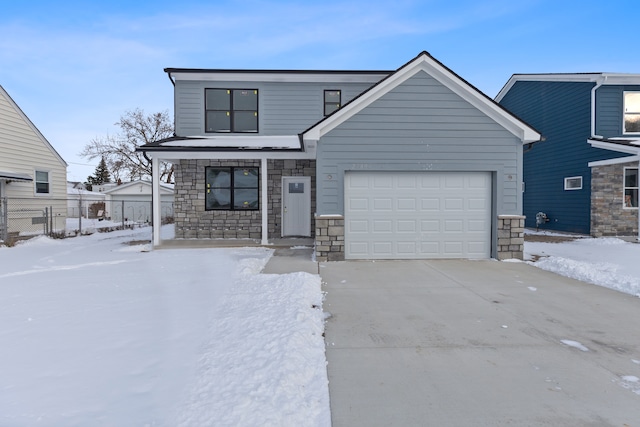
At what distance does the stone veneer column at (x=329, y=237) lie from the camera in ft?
27.1

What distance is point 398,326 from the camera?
4176mm

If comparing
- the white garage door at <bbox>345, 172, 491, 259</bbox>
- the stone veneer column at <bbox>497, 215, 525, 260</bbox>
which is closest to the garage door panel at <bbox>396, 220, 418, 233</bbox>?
the white garage door at <bbox>345, 172, 491, 259</bbox>

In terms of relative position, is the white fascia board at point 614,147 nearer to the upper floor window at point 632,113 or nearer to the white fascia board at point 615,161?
the white fascia board at point 615,161

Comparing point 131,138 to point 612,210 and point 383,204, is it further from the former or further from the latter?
point 612,210

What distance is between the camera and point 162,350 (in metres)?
3.42

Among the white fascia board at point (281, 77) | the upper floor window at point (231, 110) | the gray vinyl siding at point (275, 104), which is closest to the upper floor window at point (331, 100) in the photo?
the gray vinyl siding at point (275, 104)

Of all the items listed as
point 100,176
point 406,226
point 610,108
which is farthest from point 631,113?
point 100,176

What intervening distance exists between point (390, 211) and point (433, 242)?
4.31 ft

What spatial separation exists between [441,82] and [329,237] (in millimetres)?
4561

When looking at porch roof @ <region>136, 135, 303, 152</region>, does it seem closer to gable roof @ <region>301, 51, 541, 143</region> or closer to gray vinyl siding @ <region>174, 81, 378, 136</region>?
gray vinyl siding @ <region>174, 81, 378, 136</region>

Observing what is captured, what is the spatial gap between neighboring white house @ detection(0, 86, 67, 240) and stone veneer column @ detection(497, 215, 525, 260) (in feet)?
51.0

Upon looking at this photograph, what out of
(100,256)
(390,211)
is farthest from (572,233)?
(100,256)

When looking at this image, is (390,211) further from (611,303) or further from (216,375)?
(216,375)

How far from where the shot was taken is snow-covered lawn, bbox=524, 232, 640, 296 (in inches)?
244
